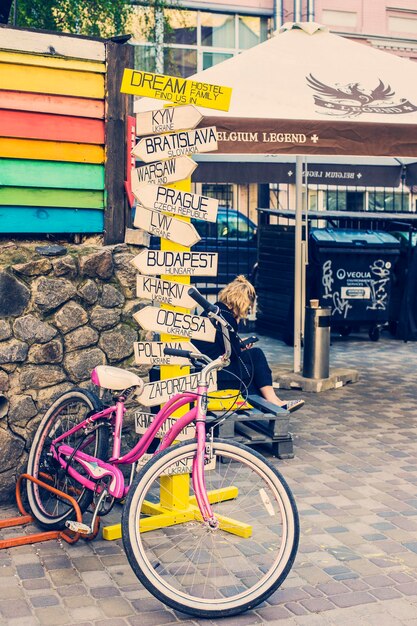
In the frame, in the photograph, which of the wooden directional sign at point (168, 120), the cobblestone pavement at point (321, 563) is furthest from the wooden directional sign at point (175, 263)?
the cobblestone pavement at point (321, 563)

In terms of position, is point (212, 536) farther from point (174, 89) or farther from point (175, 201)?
point (174, 89)

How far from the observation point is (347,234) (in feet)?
40.1

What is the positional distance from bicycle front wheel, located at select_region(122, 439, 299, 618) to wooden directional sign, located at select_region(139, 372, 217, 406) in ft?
1.52

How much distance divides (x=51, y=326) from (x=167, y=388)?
39.2 inches

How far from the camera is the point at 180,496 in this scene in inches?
200

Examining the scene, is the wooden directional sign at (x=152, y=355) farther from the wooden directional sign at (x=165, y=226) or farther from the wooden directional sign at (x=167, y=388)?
the wooden directional sign at (x=165, y=226)

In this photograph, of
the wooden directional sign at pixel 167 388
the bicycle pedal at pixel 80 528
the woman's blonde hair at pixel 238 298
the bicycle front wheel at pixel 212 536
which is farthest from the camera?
the woman's blonde hair at pixel 238 298

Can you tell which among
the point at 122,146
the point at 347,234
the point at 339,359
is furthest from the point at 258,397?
the point at 347,234

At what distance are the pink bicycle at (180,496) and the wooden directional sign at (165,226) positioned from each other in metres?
0.54

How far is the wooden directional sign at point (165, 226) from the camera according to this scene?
4941 millimetres

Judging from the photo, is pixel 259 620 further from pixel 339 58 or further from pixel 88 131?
pixel 339 58

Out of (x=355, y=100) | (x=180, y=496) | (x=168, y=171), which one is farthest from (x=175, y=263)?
(x=355, y=100)

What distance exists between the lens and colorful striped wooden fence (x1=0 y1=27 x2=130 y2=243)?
539 centimetres

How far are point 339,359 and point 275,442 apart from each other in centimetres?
457
